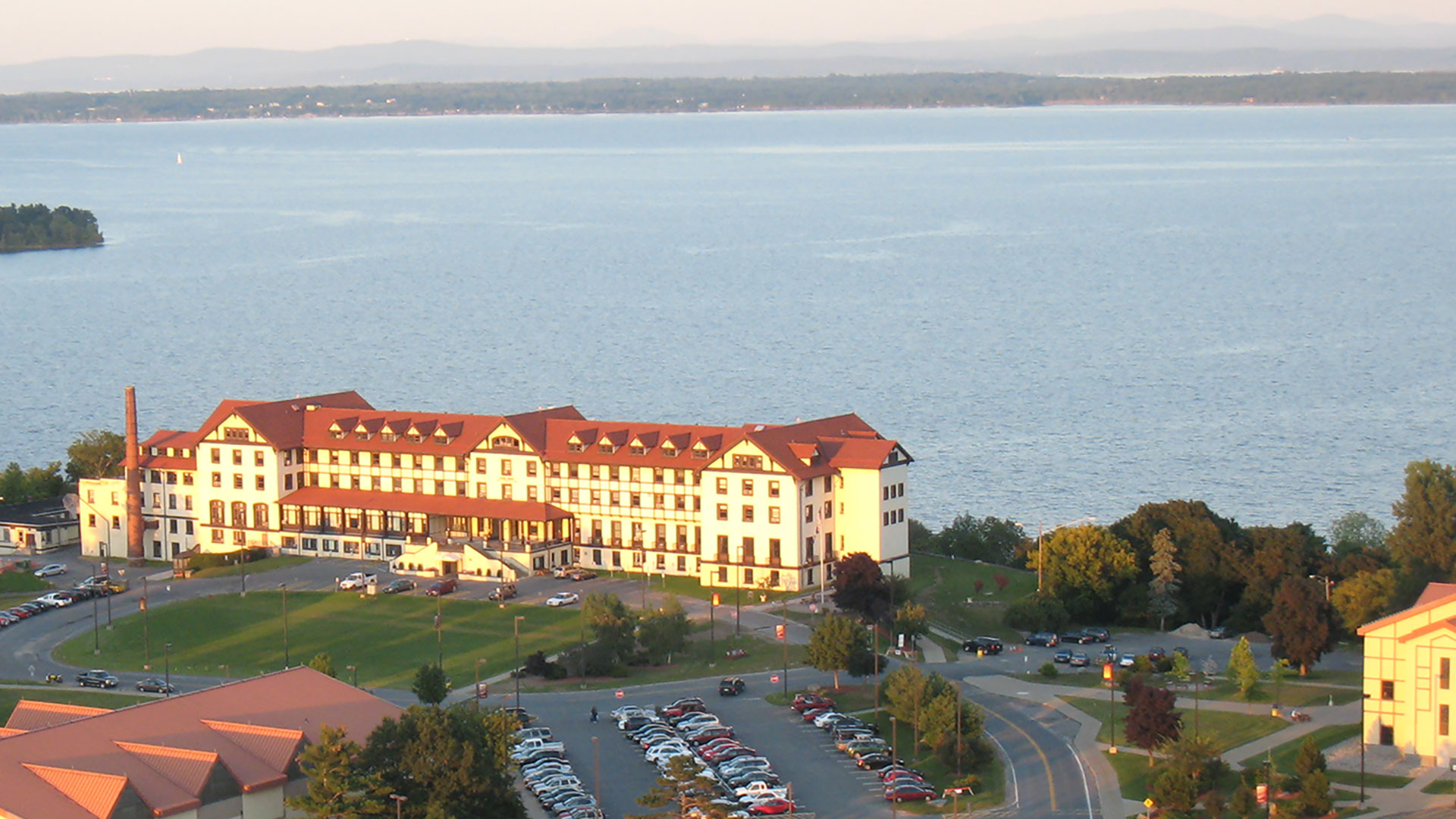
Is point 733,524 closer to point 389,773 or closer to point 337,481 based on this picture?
point 337,481

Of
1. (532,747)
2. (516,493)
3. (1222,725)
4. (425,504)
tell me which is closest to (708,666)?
(532,747)

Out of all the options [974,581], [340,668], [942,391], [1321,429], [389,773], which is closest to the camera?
[389,773]

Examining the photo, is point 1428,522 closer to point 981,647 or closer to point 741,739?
point 981,647

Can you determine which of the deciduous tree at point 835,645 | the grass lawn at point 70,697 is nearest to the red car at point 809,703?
the deciduous tree at point 835,645

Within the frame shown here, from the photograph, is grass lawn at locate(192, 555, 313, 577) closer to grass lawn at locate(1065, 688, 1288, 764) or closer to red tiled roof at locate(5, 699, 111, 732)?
red tiled roof at locate(5, 699, 111, 732)

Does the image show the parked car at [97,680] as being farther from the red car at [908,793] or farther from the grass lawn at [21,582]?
the red car at [908,793]

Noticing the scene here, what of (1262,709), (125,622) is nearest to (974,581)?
(1262,709)
